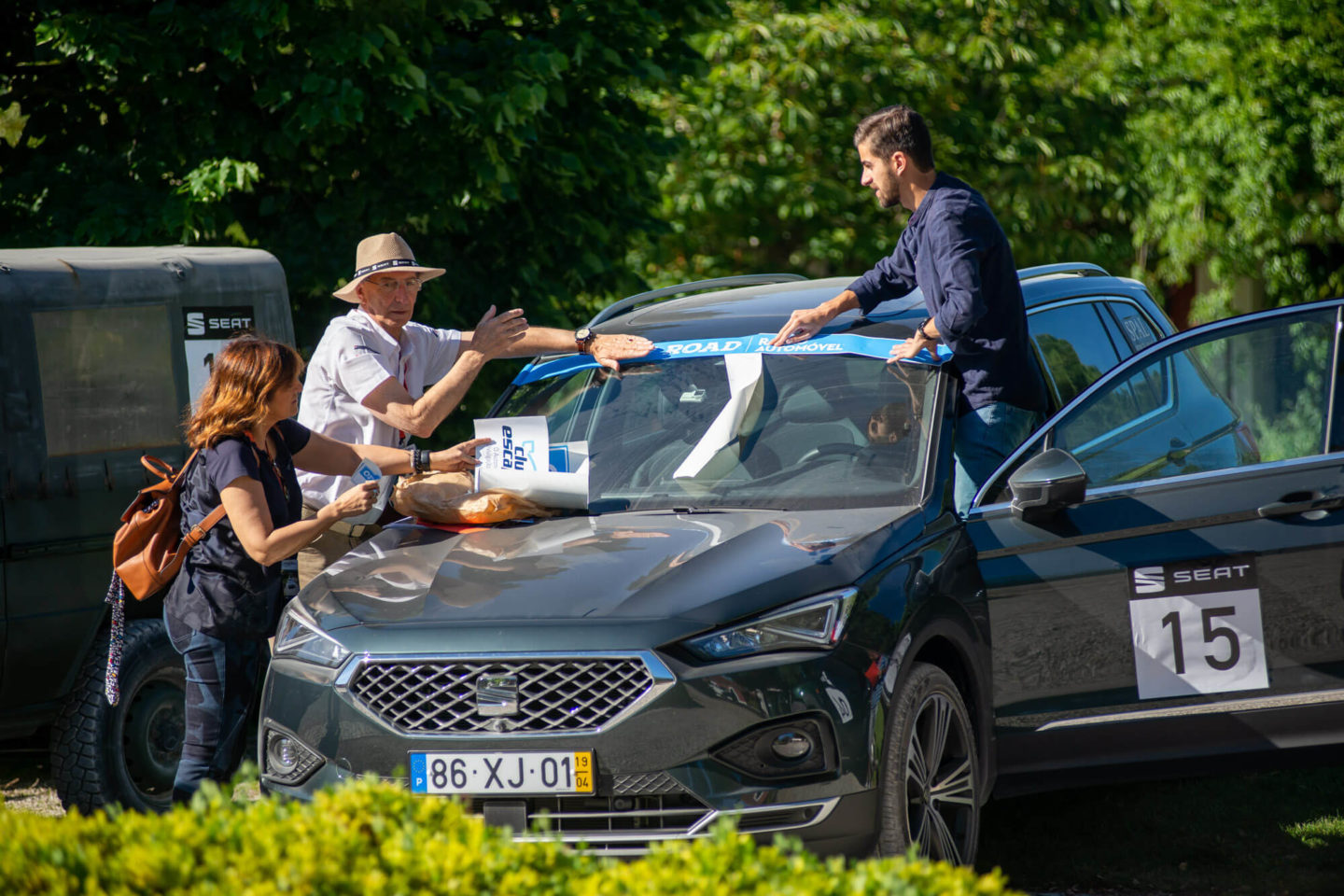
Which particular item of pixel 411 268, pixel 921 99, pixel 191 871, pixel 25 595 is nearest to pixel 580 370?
pixel 411 268

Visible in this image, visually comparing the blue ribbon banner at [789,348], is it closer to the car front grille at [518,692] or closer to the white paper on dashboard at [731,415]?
the white paper on dashboard at [731,415]

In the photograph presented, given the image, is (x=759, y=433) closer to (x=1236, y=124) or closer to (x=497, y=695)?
(x=497, y=695)

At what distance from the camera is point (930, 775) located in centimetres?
425

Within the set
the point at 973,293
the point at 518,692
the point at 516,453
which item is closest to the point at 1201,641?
the point at 973,293

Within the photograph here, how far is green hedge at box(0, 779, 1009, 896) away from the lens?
2613 millimetres

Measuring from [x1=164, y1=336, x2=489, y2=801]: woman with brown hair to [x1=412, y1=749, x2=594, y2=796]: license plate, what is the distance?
3.30 feet

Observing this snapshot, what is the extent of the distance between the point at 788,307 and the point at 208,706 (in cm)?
245

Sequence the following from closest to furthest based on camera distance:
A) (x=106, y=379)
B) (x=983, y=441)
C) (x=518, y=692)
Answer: (x=518, y=692), (x=983, y=441), (x=106, y=379)

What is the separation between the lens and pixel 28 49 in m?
9.22

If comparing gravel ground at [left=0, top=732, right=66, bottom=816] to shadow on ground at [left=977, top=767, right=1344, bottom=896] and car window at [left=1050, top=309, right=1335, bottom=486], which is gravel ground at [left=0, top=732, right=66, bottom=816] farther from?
car window at [left=1050, top=309, right=1335, bottom=486]

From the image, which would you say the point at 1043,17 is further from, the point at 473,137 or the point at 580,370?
the point at 580,370

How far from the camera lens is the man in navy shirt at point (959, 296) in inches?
198

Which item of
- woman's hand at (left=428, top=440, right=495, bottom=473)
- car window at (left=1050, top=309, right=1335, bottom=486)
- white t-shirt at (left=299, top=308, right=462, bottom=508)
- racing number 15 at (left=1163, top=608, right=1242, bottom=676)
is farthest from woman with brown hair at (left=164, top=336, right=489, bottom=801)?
racing number 15 at (left=1163, top=608, right=1242, bottom=676)

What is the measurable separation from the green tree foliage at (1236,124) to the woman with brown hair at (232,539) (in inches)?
562
